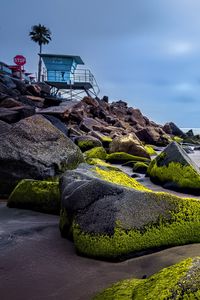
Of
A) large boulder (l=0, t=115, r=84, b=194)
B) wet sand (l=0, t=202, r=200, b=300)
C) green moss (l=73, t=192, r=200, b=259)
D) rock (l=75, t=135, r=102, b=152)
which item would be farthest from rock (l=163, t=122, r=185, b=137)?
wet sand (l=0, t=202, r=200, b=300)

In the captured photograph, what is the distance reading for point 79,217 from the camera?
4.49 metres

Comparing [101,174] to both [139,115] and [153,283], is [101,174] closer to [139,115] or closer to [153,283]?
[153,283]

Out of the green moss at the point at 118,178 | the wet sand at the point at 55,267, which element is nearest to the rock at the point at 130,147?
the green moss at the point at 118,178

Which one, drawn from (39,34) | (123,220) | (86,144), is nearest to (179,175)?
(123,220)

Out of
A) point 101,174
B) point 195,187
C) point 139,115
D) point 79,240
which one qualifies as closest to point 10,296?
point 79,240

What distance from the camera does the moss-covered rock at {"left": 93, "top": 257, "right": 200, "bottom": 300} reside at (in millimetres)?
2447

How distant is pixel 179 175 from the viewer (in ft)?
29.2

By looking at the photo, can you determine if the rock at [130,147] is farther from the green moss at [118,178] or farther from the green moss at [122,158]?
the green moss at [118,178]

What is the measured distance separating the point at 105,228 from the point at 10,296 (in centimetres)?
127

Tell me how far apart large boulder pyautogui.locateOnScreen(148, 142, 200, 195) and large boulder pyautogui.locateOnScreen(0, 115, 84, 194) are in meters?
2.16

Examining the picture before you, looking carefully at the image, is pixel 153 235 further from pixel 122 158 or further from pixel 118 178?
pixel 122 158

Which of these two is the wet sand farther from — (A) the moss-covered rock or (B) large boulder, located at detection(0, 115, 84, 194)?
(B) large boulder, located at detection(0, 115, 84, 194)

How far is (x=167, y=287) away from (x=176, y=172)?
21.7ft

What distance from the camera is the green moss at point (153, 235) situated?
4.09 metres
